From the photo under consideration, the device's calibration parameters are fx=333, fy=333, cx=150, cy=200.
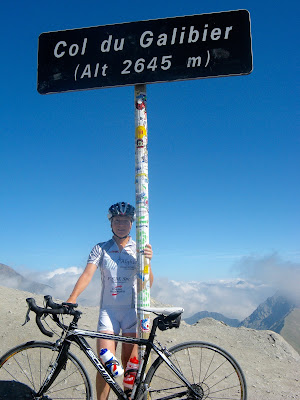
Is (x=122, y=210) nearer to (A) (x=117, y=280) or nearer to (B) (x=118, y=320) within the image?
(A) (x=117, y=280)

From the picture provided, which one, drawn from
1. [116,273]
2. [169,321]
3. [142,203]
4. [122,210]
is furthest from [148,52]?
[169,321]

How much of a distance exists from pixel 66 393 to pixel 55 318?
6.64 ft

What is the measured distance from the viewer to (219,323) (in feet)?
39.7

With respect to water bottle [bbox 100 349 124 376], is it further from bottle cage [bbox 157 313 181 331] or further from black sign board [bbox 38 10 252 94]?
black sign board [bbox 38 10 252 94]

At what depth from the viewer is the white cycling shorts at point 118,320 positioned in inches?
165

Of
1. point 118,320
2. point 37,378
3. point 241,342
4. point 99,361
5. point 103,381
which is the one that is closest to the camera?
point 99,361

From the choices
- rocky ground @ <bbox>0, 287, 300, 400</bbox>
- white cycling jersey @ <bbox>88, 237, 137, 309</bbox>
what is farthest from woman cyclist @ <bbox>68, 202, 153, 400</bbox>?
rocky ground @ <bbox>0, 287, 300, 400</bbox>

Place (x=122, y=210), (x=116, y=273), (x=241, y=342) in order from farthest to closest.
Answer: (x=241, y=342), (x=122, y=210), (x=116, y=273)

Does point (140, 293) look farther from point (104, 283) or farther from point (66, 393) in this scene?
point (66, 393)

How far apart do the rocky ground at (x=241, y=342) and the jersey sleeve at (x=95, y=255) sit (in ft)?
11.1

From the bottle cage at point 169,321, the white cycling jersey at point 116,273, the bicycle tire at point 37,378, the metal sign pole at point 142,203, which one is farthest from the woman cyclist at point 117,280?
the bottle cage at point 169,321

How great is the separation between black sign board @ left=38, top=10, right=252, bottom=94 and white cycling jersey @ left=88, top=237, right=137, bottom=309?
2.22 meters

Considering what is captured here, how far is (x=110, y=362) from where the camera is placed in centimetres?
392

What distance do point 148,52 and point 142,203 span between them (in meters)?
2.02
